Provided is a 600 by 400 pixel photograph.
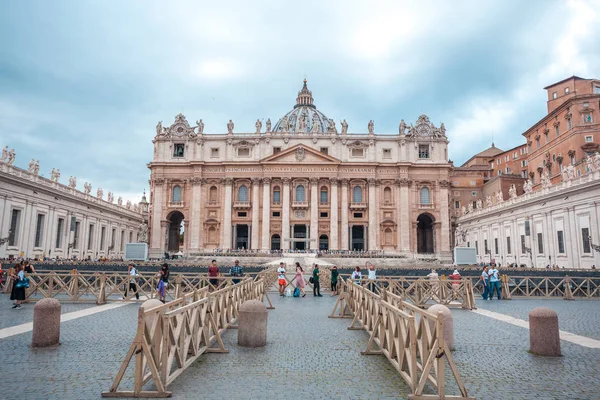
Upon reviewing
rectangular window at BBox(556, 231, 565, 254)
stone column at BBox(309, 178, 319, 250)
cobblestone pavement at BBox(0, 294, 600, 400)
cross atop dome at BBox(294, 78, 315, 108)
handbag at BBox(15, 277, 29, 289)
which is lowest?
cobblestone pavement at BBox(0, 294, 600, 400)

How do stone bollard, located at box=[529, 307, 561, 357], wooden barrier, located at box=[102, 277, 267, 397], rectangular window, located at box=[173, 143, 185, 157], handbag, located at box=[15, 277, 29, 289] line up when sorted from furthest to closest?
rectangular window, located at box=[173, 143, 185, 157] < handbag, located at box=[15, 277, 29, 289] < stone bollard, located at box=[529, 307, 561, 357] < wooden barrier, located at box=[102, 277, 267, 397]

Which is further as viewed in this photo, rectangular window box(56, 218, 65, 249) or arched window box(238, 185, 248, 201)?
arched window box(238, 185, 248, 201)

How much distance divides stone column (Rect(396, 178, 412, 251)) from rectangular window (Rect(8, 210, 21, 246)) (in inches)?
1844

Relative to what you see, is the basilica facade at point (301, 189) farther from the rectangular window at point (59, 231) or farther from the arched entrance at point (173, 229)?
the rectangular window at point (59, 231)

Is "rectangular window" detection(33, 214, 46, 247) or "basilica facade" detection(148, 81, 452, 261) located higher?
"basilica facade" detection(148, 81, 452, 261)

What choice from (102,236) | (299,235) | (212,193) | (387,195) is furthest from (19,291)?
(387,195)

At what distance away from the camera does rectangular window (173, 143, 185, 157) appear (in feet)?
217

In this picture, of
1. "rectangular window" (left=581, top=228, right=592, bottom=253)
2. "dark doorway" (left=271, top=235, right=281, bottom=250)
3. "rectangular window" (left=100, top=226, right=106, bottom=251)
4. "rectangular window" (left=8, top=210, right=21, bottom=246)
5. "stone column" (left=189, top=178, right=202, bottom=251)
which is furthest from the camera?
"dark doorway" (left=271, top=235, right=281, bottom=250)

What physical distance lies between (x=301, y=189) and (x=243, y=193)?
8.95m

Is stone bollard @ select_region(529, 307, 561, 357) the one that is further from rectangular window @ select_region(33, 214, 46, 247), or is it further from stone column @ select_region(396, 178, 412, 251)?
stone column @ select_region(396, 178, 412, 251)

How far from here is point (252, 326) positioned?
30.6 ft

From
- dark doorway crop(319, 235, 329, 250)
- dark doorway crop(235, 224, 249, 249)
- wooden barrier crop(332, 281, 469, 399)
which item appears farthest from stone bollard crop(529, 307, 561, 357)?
dark doorway crop(235, 224, 249, 249)

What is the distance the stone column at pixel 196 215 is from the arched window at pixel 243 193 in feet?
19.5

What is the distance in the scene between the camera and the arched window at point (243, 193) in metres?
64.3
